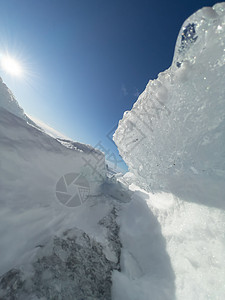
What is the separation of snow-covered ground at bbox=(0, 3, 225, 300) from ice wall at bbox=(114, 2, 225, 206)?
17mm

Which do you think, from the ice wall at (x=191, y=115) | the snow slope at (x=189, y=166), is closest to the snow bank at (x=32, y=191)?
the snow slope at (x=189, y=166)

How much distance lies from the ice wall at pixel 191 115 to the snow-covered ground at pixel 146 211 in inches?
0.7

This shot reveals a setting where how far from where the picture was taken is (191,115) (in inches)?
111

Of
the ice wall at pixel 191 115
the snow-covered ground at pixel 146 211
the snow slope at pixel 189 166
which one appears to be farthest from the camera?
the ice wall at pixel 191 115

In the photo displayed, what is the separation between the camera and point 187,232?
8.45ft

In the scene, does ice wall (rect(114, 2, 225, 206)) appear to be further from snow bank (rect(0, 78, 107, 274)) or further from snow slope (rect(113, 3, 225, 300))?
snow bank (rect(0, 78, 107, 274))

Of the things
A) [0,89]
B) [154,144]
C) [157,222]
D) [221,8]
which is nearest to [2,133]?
[154,144]

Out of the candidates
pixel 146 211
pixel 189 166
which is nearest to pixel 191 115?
pixel 189 166

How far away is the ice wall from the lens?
223 centimetres

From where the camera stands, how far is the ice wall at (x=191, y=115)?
2232 millimetres

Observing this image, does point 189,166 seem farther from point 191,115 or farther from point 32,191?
point 32,191

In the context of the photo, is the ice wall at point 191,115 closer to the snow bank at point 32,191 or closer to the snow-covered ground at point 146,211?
the snow-covered ground at point 146,211

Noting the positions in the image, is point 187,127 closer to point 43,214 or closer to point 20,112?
point 43,214

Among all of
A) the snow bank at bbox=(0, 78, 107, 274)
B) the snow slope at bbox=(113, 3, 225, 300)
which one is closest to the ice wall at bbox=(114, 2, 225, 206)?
the snow slope at bbox=(113, 3, 225, 300)
